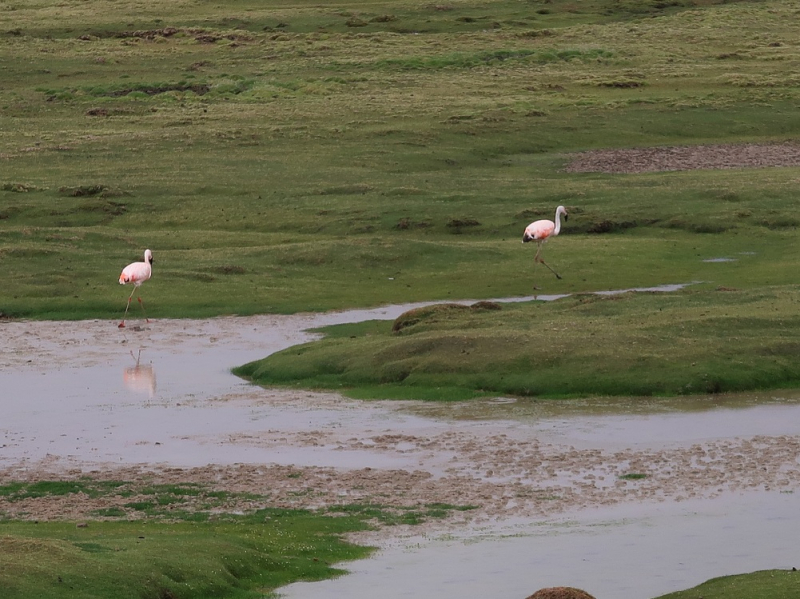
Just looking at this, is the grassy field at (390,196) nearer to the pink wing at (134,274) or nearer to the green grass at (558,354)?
the green grass at (558,354)

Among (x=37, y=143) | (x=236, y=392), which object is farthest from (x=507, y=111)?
(x=236, y=392)

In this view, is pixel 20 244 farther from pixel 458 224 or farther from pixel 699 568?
pixel 699 568

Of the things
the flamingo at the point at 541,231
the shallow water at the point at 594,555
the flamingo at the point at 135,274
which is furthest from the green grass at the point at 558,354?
the shallow water at the point at 594,555

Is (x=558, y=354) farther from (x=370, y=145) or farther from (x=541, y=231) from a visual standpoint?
(x=370, y=145)

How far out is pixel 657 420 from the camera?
78.5 feet

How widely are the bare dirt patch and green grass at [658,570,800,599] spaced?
41921 mm

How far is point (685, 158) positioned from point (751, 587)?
153ft

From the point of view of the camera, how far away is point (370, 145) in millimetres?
59719

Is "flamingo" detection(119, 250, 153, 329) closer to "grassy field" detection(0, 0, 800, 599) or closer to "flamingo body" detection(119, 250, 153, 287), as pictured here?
"flamingo body" detection(119, 250, 153, 287)

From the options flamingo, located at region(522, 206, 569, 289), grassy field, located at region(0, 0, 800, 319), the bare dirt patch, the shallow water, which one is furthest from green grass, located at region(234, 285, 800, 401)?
the bare dirt patch

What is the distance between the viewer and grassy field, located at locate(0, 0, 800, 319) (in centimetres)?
3891

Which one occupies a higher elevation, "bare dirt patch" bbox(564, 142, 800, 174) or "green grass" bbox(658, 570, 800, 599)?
"bare dirt patch" bbox(564, 142, 800, 174)

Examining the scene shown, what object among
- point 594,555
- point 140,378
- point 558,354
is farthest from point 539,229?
point 594,555

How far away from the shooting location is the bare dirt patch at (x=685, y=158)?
2237 inches
